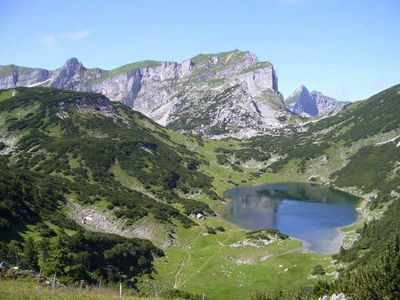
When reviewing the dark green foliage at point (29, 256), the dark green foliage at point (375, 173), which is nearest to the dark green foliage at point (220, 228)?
the dark green foliage at point (29, 256)

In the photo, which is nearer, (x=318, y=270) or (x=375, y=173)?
(x=318, y=270)

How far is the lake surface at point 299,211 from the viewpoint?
10519 cm

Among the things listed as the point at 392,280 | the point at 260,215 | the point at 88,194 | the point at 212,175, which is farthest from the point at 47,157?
the point at 392,280

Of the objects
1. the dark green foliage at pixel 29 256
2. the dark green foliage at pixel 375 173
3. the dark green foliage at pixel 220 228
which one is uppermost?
the dark green foliage at pixel 375 173

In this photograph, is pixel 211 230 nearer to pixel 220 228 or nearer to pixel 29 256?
pixel 220 228

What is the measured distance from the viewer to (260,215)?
131000 millimetres

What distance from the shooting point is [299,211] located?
138 meters

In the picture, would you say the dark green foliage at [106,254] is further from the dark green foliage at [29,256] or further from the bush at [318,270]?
the bush at [318,270]

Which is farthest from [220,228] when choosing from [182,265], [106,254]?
[106,254]

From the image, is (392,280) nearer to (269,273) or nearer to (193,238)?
(269,273)

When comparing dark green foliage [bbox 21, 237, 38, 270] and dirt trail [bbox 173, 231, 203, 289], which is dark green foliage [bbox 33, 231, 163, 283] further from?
dirt trail [bbox 173, 231, 203, 289]

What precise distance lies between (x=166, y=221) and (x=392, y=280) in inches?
2753

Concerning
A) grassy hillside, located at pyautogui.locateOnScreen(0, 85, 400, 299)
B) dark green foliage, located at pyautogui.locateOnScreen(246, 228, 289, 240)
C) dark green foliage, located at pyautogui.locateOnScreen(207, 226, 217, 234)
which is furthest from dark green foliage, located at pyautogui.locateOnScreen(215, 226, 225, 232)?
dark green foliage, located at pyautogui.locateOnScreen(246, 228, 289, 240)

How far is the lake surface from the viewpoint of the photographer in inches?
4141
